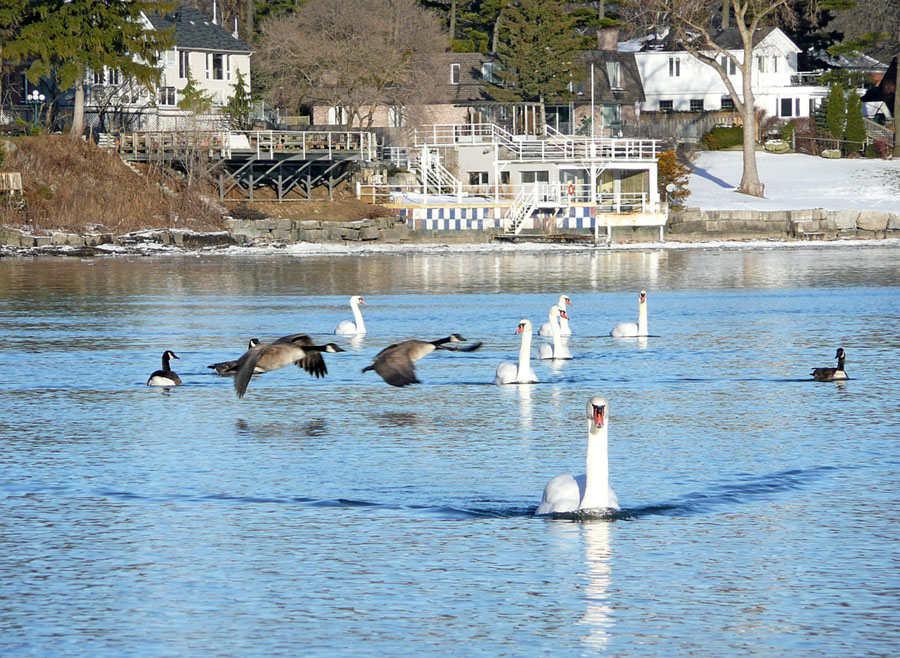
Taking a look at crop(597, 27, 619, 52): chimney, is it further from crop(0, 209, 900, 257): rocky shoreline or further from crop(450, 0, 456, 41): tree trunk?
crop(0, 209, 900, 257): rocky shoreline

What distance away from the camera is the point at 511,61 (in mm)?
73812

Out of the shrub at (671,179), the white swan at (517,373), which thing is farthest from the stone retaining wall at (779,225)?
the white swan at (517,373)

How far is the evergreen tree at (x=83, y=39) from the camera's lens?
2135 inches

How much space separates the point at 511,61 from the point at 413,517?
6378 centimetres

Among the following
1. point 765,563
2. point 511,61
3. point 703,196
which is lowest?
point 765,563

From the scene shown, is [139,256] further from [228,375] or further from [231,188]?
[228,375]

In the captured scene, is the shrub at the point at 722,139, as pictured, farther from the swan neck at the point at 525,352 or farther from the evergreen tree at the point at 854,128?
the swan neck at the point at 525,352

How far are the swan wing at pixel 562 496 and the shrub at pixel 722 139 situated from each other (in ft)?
217

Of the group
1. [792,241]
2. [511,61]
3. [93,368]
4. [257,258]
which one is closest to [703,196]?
[792,241]

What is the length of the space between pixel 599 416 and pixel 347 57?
5674 cm

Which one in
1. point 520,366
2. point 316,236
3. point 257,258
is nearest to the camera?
point 520,366

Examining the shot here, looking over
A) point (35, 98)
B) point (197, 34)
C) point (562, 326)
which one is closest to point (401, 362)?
point (562, 326)

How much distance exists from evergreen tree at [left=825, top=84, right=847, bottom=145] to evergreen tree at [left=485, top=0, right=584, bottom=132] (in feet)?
42.5

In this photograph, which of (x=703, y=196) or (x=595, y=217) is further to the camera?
(x=703, y=196)
